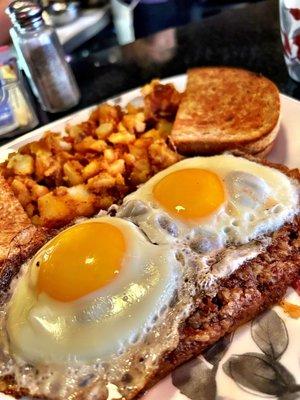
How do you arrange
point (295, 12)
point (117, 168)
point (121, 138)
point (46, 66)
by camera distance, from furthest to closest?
point (46, 66) < point (295, 12) < point (121, 138) < point (117, 168)

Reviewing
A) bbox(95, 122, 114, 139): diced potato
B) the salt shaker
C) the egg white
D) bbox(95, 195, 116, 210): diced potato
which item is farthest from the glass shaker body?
the egg white

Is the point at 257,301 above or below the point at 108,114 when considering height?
below

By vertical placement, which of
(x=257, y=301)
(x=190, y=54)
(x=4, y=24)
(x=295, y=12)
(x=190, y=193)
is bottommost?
(x=190, y=54)

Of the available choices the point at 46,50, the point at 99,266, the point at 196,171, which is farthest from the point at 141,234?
the point at 46,50

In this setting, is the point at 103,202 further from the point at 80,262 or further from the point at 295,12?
the point at 295,12

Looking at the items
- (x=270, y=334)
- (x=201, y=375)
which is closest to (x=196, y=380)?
(x=201, y=375)

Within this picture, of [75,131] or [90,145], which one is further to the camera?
[75,131]
